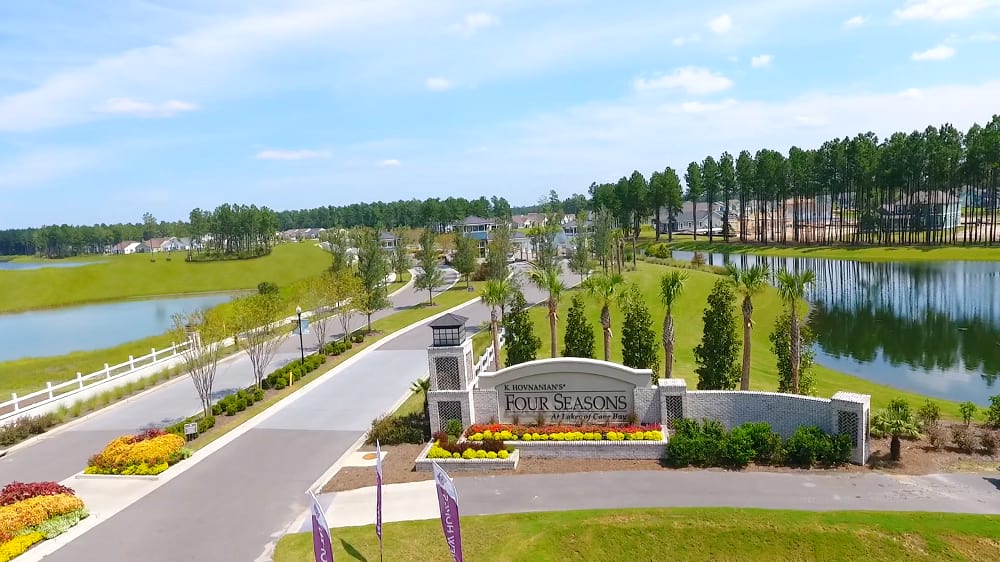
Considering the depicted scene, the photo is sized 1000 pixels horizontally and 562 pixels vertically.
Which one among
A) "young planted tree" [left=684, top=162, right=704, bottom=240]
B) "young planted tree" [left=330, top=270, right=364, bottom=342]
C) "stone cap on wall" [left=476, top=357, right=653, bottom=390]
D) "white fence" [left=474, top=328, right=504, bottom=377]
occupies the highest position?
"young planted tree" [left=684, top=162, right=704, bottom=240]

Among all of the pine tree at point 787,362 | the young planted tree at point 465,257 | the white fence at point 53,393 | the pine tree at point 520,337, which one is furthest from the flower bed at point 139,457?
the young planted tree at point 465,257

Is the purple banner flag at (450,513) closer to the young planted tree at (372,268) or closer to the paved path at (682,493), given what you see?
the paved path at (682,493)

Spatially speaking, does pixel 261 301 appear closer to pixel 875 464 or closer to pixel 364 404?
pixel 364 404

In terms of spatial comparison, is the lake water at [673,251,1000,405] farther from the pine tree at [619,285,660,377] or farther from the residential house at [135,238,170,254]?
the residential house at [135,238,170,254]

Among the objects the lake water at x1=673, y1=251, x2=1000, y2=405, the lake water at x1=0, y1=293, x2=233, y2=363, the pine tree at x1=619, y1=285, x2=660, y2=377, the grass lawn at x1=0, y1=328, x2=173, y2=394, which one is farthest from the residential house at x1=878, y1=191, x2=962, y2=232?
the grass lawn at x1=0, y1=328, x2=173, y2=394

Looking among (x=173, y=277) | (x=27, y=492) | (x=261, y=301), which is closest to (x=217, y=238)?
(x=173, y=277)

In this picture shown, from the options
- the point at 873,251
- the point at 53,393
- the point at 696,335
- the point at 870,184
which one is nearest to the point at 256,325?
the point at 53,393
